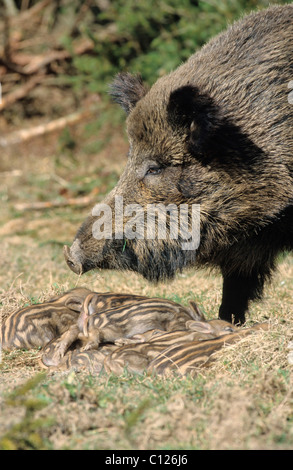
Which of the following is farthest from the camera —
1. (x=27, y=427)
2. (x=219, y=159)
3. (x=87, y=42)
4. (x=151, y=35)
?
(x=87, y=42)

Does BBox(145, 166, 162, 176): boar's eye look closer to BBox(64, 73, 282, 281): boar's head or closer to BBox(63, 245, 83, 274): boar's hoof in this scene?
BBox(64, 73, 282, 281): boar's head

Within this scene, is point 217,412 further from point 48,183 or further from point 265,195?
point 48,183

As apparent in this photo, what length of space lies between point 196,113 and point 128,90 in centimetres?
95

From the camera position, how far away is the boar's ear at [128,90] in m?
5.19

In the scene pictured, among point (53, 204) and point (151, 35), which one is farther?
point (151, 35)

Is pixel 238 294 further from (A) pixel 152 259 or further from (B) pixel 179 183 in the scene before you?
(B) pixel 179 183

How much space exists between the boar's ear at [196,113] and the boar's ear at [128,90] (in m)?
0.71

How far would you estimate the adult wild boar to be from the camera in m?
4.51

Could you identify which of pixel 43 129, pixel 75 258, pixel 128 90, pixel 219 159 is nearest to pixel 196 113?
pixel 219 159

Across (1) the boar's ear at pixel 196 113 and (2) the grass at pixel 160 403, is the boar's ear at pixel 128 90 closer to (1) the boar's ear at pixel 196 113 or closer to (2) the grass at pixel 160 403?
(1) the boar's ear at pixel 196 113

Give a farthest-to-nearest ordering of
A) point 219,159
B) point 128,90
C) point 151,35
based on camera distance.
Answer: point 151,35 → point 128,90 → point 219,159

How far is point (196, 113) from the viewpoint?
14.6ft

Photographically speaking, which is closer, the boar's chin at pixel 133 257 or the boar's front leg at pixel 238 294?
the boar's chin at pixel 133 257

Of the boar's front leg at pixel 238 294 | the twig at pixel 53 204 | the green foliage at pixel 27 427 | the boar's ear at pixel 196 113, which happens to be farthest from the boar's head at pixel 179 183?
the twig at pixel 53 204
